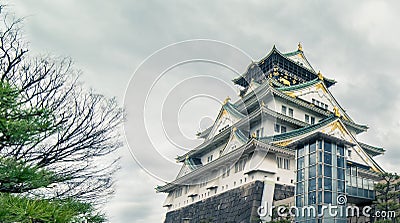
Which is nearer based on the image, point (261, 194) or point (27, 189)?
point (27, 189)

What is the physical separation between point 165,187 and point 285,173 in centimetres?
1429

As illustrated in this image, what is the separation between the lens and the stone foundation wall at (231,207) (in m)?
21.5

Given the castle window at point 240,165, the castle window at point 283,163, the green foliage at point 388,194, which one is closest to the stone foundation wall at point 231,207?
the castle window at point 240,165

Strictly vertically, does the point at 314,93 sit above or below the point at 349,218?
above

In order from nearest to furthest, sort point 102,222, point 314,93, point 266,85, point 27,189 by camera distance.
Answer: point 27,189 < point 102,222 < point 266,85 < point 314,93

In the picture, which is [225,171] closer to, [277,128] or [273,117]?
[277,128]

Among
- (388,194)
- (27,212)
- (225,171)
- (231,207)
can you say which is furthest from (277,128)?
(27,212)

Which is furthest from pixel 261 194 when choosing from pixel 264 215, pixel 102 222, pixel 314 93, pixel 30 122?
pixel 30 122

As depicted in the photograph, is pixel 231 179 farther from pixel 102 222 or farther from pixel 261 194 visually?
pixel 102 222

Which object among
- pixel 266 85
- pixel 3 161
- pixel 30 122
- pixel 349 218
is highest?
pixel 266 85

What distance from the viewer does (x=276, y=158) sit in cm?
2295

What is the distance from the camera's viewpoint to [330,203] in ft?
55.2

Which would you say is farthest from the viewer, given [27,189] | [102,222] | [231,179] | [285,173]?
[231,179]

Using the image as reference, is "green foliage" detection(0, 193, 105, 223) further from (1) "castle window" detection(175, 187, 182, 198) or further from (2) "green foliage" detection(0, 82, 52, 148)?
(1) "castle window" detection(175, 187, 182, 198)
